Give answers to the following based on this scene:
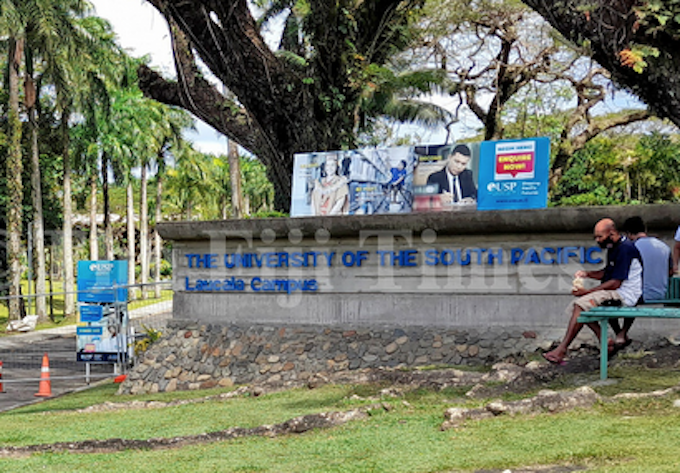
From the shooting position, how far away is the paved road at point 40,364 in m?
14.8

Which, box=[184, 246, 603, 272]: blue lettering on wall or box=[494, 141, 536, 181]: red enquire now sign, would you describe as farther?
box=[494, 141, 536, 181]: red enquire now sign

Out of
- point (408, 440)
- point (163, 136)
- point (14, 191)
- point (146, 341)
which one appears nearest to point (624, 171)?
point (146, 341)

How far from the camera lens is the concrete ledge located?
998cm

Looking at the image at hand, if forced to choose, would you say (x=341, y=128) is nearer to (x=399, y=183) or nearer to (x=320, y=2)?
(x=320, y=2)

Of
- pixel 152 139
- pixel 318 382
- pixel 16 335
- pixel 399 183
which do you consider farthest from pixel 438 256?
pixel 152 139

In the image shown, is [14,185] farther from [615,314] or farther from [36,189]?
[615,314]

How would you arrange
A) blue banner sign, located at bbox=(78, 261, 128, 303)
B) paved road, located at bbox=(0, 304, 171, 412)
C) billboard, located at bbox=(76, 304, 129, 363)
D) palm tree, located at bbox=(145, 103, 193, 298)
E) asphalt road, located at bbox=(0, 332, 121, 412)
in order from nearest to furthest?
asphalt road, located at bbox=(0, 332, 121, 412), paved road, located at bbox=(0, 304, 171, 412), billboard, located at bbox=(76, 304, 129, 363), blue banner sign, located at bbox=(78, 261, 128, 303), palm tree, located at bbox=(145, 103, 193, 298)

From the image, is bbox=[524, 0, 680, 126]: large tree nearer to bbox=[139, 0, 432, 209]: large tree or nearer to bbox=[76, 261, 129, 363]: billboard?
bbox=[139, 0, 432, 209]: large tree

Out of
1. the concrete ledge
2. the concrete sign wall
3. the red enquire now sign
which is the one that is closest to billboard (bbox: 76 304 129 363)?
the concrete sign wall

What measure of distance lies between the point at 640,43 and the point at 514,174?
10.1ft

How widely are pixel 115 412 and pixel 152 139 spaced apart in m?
Answer: 39.9

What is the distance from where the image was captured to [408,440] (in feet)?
19.7

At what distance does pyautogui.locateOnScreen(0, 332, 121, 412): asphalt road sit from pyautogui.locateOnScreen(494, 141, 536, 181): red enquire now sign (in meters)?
8.83

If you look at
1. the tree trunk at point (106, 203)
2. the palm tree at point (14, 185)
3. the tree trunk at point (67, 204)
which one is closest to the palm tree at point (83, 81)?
the tree trunk at point (67, 204)
